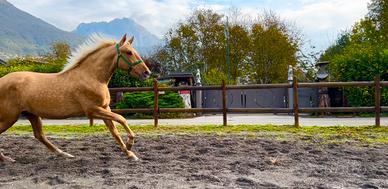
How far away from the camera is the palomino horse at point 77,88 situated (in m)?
6.11

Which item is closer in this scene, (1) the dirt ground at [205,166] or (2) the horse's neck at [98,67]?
(1) the dirt ground at [205,166]

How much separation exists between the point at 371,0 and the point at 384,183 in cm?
2884

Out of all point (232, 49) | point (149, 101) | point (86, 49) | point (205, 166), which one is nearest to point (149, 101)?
point (149, 101)

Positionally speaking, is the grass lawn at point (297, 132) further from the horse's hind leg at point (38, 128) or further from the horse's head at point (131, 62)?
the horse's head at point (131, 62)

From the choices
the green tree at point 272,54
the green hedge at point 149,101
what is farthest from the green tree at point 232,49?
the green hedge at point 149,101

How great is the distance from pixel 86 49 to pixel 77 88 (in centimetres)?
72

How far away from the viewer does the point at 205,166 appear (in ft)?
18.0

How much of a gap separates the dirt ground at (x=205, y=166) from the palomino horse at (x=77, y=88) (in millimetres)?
653

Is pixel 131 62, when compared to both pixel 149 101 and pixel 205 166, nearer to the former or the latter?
pixel 205 166

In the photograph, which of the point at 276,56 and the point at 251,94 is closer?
the point at 251,94

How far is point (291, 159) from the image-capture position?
235 inches

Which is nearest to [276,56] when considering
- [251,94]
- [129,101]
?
[251,94]

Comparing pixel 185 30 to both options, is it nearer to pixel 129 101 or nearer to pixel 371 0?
pixel 371 0

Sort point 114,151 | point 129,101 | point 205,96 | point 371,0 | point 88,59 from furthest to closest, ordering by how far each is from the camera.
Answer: point 371,0, point 205,96, point 129,101, point 114,151, point 88,59
